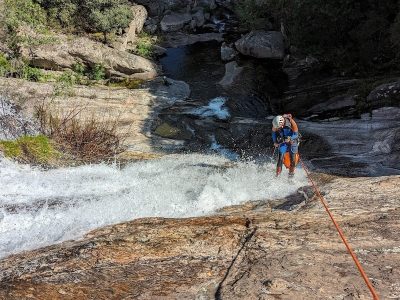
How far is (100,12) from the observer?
28375 mm

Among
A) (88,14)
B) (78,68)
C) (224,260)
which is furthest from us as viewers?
(88,14)

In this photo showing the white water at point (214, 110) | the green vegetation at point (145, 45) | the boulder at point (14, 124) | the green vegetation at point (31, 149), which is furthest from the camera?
the green vegetation at point (145, 45)

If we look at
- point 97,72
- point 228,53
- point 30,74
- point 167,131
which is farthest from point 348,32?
point 30,74

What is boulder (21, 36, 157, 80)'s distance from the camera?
2309 centimetres

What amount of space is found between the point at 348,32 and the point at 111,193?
18.5m

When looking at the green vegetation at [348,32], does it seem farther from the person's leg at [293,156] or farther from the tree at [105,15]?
the tree at [105,15]

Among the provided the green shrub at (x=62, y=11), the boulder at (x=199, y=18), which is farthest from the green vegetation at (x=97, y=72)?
the boulder at (x=199, y=18)

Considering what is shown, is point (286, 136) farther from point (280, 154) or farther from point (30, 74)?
point (30, 74)

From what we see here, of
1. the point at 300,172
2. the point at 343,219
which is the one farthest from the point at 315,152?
the point at 343,219

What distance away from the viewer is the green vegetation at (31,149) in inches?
488

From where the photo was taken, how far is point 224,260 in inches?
258

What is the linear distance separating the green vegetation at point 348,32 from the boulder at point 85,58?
10.3 m

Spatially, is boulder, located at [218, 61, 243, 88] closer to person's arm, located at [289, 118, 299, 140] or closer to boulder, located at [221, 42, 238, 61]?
boulder, located at [221, 42, 238, 61]

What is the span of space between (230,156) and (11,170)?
8.29 metres
